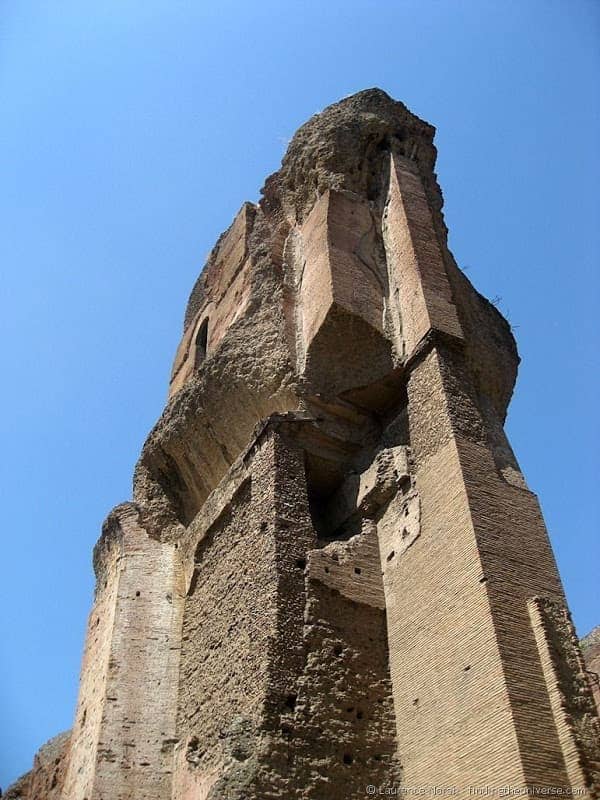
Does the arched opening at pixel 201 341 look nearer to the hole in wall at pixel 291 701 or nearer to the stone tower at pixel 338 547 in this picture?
the stone tower at pixel 338 547

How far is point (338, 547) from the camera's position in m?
8.43

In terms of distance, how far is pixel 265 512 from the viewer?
8.67 meters

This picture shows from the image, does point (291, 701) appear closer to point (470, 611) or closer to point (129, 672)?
point (470, 611)

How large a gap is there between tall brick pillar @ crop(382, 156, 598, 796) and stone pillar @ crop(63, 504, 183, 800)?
9.34ft

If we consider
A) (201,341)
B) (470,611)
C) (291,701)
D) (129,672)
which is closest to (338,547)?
(291,701)

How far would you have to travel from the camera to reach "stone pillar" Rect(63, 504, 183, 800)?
8.74 metres

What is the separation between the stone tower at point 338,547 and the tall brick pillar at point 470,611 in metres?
0.02

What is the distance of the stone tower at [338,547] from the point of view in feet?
22.1

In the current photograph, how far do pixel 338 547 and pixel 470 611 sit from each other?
1883mm

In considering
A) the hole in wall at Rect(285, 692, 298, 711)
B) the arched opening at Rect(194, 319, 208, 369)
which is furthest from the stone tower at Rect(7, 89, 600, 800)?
the arched opening at Rect(194, 319, 208, 369)

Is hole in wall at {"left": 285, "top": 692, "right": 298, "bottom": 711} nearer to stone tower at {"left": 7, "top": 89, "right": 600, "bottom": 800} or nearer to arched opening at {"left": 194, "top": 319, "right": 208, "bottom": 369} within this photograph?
stone tower at {"left": 7, "top": 89, "right": 600, "bottom": 800}

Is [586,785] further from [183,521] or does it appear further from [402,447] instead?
[183,521]

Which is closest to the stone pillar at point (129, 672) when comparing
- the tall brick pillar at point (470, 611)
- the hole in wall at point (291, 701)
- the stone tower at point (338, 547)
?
the stone tower at point (338, 547)

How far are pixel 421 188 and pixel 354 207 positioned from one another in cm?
91
